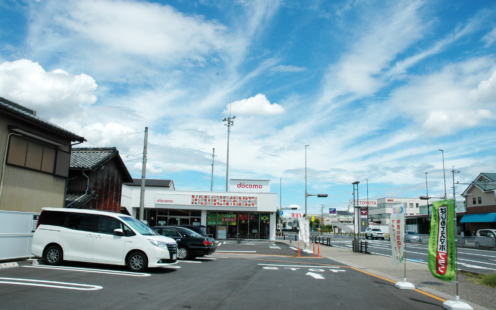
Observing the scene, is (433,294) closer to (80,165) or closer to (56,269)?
(56,269)

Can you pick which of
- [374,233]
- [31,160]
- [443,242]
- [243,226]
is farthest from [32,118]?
[374,233]

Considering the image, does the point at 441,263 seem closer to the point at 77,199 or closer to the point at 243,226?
the point at 77,199

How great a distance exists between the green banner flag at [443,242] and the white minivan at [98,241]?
24.9ft

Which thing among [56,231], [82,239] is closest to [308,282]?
[82,239]

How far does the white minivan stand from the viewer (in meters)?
11.1

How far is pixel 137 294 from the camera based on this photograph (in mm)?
7840

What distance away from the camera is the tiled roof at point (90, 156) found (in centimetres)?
2112

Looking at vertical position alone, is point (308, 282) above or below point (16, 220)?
below

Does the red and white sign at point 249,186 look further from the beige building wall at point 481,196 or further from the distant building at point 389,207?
the distant building at point 389,207

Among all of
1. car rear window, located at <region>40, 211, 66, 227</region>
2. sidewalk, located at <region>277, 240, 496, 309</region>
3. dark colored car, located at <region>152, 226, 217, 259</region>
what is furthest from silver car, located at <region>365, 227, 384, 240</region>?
car rear window, located at <region>40, 211, 66, 227</region>

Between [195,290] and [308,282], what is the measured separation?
12.5 feet

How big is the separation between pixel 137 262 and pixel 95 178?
12.8 meters

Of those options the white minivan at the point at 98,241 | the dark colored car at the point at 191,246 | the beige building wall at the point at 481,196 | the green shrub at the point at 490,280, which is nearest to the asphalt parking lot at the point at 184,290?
the white minivan at the point at 98,241

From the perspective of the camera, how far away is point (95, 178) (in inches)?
878
